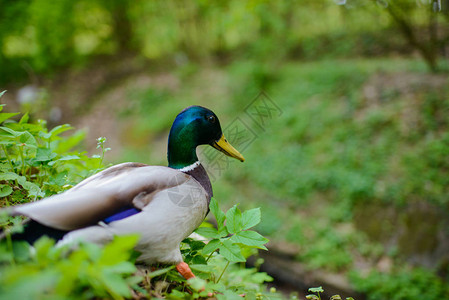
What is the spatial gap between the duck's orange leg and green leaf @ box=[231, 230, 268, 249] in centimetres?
20

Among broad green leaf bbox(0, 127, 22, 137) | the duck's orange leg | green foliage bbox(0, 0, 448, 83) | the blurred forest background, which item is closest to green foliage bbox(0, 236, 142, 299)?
the duck's orange leg

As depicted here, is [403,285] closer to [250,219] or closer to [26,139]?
[250,219]

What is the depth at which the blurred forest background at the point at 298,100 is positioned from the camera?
3840 mm

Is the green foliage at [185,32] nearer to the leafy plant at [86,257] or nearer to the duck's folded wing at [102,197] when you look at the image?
the leafy plant at [86,257]

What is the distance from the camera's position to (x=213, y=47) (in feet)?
34.1

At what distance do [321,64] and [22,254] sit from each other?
7.59 m

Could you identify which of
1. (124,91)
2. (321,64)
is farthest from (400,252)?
(124,91)

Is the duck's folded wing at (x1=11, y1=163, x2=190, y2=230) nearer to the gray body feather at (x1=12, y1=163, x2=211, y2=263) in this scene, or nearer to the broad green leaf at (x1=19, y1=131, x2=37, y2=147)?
the gray body feather at (x1=12, y1=163, x2=211, y2=263)

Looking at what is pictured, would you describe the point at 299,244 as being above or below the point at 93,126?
below

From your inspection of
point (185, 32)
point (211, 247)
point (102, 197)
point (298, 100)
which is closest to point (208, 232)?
point (211, 247)

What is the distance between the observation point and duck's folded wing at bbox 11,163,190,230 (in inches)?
37.1

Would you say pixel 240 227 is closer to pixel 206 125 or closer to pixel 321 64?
pixel 206 125

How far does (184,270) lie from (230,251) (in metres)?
0.19

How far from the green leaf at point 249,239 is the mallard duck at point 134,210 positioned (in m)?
0.17
